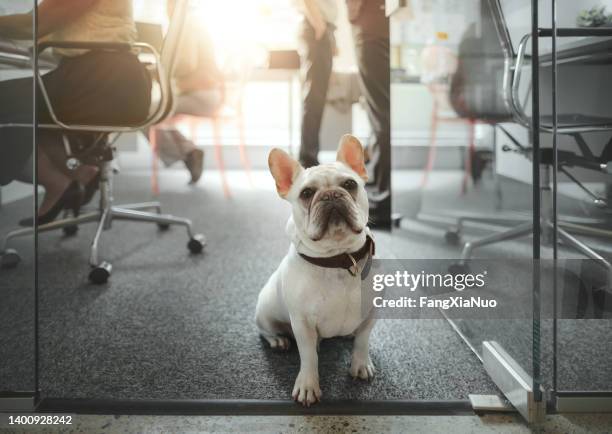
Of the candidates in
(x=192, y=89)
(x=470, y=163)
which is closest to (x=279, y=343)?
(x=470, y=163)

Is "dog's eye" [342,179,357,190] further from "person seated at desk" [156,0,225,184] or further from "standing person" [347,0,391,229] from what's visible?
"person seated at desk" [156,0,225,184]

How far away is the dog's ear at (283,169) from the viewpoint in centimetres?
101

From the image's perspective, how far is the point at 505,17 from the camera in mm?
1384

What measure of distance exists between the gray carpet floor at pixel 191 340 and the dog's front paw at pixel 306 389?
0.04 metres

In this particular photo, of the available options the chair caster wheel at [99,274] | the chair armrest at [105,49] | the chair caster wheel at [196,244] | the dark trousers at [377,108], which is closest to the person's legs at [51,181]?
the chair armrest at [105,49]

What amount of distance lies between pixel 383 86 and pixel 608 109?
1.27 m

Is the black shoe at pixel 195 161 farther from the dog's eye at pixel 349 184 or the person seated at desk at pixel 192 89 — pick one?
the dog's eye at pixel 349 184

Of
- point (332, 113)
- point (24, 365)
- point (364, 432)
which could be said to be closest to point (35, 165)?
point (24, 365)

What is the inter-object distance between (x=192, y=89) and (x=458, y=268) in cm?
203

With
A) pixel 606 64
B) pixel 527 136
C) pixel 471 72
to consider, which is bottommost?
pixel 527 136

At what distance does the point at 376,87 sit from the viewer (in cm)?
213

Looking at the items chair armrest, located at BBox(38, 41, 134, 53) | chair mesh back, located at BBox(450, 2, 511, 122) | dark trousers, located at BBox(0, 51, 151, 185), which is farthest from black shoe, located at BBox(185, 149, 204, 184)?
chair mesh back, located at BBox(450, 2, 511, 122)

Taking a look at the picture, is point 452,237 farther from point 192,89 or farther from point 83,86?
point 192,89

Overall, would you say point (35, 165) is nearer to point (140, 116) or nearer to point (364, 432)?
point (364, 432)
